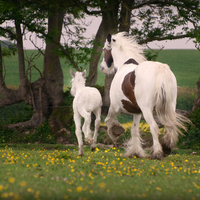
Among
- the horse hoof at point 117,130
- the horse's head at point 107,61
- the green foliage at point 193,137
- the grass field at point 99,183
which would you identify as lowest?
the green foliage at point 193,137

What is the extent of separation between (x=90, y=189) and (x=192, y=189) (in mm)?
1523

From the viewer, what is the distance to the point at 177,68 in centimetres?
3372

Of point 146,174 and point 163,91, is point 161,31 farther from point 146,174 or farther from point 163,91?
point 146,174

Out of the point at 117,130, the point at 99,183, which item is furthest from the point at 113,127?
the point at 99,183

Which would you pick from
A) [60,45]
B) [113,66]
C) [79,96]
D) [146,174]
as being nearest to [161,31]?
[60,45]

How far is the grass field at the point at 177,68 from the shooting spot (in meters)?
29.7

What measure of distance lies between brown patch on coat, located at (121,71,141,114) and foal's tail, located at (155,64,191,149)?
2.29 ft

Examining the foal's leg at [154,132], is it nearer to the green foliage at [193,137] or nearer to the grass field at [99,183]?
the grass field at [99,183]

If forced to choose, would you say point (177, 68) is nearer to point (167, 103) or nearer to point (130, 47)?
point (130, 47)

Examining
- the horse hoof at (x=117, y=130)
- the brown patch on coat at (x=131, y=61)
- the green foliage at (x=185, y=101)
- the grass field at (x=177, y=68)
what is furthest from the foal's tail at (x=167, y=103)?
the grass field at (x=177, y=68)

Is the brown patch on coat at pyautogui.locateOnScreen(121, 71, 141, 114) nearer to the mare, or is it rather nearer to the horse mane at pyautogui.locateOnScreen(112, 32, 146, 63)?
the mare

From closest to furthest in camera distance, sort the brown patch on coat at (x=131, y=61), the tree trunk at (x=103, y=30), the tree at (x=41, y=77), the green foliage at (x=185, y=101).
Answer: the brown patch on coat at (x=131, y=61) < the tree trunk at (x=103, y=30) < the tree at (x=41, y=77) < the green foliage at (x=185, y=101)

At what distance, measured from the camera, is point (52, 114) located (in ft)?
58.6

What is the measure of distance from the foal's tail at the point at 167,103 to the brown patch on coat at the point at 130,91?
0.70 metres
